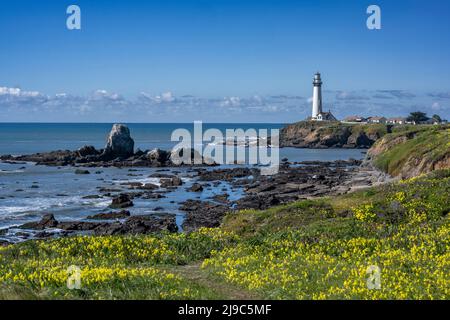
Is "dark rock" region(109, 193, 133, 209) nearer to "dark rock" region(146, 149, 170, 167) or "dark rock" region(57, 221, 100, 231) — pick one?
"dark rock" region(57, 221, 100, 231)

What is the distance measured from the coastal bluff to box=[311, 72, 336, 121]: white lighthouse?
832 cm

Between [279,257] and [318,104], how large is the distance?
166m

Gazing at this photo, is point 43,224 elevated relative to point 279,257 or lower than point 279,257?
lower

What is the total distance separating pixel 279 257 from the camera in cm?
1766

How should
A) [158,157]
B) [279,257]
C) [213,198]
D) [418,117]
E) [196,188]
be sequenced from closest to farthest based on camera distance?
[279,257] → [213,198] → [196,188] → [158,157] → [418,117]

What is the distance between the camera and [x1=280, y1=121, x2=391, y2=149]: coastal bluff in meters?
151

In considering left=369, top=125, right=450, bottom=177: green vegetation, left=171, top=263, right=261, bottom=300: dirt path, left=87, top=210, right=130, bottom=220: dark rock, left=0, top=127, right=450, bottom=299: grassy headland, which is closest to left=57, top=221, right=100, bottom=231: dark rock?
left=87, top=210, right=130, bottom=220: dark rock

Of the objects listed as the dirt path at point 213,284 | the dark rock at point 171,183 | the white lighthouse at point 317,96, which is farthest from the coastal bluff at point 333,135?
the dirt path at point 213,284

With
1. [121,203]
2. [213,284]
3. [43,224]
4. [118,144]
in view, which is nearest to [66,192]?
[121,203]

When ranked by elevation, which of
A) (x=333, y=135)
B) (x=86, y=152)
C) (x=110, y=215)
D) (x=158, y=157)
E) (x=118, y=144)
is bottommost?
(x=110, y=215)

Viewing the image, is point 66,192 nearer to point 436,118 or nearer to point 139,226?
point 139,226

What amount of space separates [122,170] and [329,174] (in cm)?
3458
